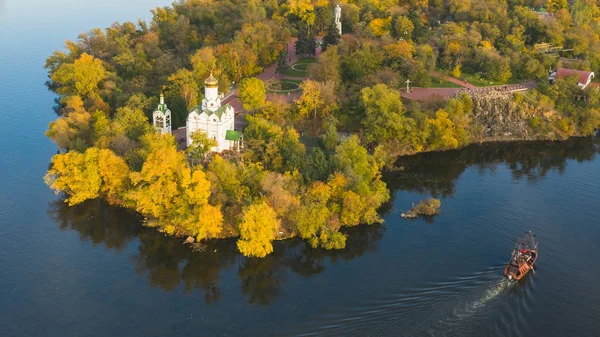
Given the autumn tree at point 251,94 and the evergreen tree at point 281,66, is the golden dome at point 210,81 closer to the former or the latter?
the autumn tree at point 251,94

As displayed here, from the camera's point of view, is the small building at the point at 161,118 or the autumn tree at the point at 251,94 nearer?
the small building at the point at 161,118

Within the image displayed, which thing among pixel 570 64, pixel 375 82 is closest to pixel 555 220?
pixel 375 82

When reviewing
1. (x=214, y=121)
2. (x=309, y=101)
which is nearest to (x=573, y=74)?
(x=309, y=101)

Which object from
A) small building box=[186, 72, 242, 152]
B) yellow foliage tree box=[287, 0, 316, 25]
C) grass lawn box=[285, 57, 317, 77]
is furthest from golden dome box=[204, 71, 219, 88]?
yellow foliage tree box=[287, 0, 316, 25]

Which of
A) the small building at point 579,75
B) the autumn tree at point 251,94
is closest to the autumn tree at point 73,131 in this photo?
the autumn tree at point 251,94

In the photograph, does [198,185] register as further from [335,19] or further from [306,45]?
[335,19]

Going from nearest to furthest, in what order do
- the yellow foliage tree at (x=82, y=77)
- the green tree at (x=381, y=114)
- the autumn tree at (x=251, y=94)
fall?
1. the green tree at (x=381, y=114)
2. the autumn tree at (x=251, y=94)
3. the yellow foliage tree at (x=82, y=77)
